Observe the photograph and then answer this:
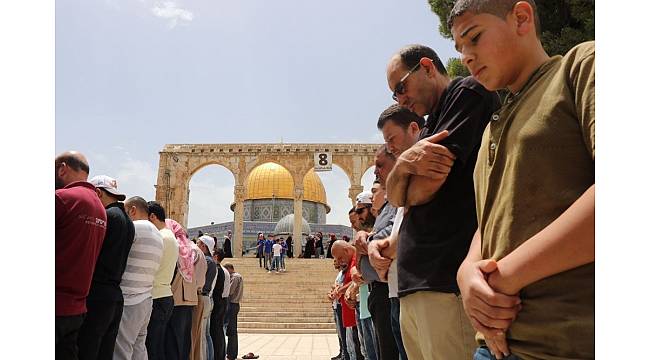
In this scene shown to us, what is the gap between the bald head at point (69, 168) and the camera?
12.2 ft

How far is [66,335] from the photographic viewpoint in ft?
10.9

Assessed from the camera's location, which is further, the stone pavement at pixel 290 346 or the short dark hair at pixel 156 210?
the stone pavement at pixel 290 346

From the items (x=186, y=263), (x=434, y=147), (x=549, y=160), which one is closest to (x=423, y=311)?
(x=434, y=147)

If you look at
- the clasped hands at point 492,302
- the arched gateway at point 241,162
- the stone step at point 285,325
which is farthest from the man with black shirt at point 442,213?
the arched gateway at point 241,162

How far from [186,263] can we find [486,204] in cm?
475

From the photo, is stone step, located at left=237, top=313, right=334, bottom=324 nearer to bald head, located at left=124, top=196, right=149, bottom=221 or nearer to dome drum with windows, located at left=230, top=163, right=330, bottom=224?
bald head, located at left=124, top=196, right=149, bottom=221

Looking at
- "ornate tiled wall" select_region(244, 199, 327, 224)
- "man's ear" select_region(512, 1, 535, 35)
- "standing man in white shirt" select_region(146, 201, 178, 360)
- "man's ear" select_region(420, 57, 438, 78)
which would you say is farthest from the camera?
"ornate tiled wall" select_region(244, 199, 327, 224)

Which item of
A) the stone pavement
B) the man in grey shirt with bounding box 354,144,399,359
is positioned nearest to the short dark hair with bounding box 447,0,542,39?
the man in grey shirt with bounding box 354,144,399,359

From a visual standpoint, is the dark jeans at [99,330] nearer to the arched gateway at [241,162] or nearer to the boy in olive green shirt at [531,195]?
the boy in olive green shirt at [531,195]

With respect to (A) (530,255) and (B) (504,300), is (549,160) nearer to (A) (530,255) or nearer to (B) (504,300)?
(A) (530,255)

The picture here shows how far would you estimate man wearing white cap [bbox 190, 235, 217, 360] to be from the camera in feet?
21.1

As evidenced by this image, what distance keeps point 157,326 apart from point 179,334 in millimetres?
538

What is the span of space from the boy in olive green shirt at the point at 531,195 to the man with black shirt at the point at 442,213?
0.44m

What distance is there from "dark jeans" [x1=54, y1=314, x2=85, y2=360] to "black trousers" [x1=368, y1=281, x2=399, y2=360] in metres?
1.96
